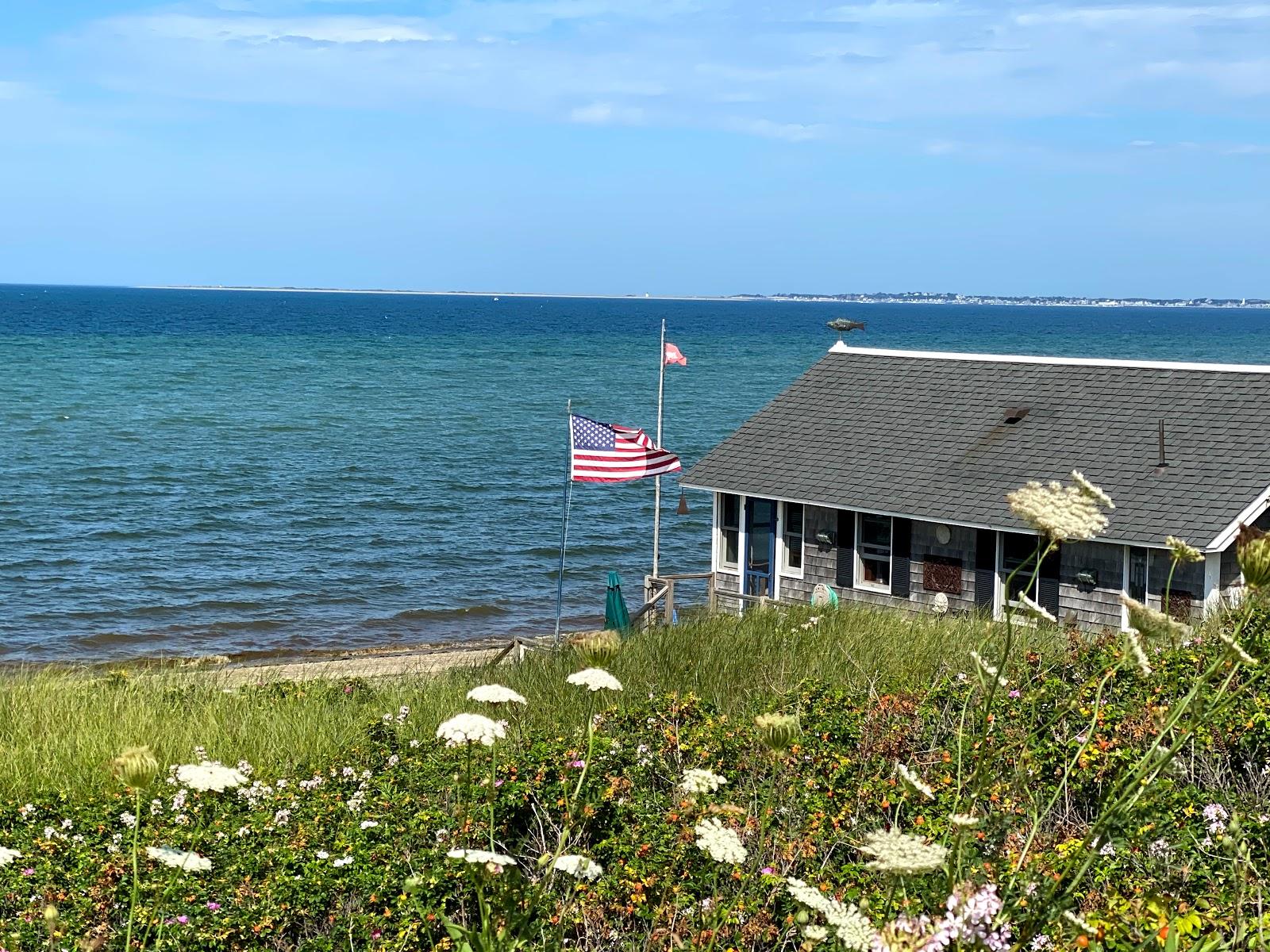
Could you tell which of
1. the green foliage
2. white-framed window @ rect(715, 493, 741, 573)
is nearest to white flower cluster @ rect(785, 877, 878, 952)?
the green foliage

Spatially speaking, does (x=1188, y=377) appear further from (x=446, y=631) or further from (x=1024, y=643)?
(x=446, y=631)

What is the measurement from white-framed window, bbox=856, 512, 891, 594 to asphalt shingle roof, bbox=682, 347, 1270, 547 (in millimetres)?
533

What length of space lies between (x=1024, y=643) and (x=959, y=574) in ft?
30.5

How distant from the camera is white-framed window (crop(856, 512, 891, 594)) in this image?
68.5 ft

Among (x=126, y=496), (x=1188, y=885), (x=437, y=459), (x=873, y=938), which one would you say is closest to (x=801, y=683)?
(x=1188, y=885)

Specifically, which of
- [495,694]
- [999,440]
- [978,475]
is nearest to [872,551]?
[978,475]

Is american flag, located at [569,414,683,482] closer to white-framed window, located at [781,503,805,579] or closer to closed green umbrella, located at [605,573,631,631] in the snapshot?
closed green umbrella, located at [605,573,631,631]

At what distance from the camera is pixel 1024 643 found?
1072cm

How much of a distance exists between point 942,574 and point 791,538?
9.34 ft

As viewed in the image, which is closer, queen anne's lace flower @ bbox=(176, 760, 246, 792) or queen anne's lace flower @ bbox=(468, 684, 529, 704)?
queen anne's lace flower @ bbox=(176, 760, 246, 792)

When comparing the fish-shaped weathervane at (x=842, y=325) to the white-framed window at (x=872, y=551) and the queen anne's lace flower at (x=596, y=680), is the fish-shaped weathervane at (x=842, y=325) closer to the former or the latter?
the white-framed window at (x=872, y=551)

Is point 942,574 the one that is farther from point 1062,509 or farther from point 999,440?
point 1062,509

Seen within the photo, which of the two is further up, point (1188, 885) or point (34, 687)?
point (1188, 885)

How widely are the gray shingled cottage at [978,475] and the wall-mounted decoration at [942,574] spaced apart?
0.03 meters
